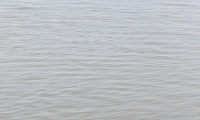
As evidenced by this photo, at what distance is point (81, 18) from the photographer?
13.0 m

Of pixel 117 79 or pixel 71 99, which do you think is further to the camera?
pixel 117 79

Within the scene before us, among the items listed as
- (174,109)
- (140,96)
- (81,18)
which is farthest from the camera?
(81,18)

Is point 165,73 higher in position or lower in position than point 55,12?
lower

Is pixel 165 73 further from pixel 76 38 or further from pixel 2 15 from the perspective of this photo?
pixel 2 15

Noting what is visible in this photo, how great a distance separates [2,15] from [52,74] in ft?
16.5

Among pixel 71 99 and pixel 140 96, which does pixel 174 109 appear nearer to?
pixel 140 96

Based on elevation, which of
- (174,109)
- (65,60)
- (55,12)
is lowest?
(174,109)

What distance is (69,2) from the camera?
49.9 ft

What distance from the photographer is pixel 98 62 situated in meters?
9.35

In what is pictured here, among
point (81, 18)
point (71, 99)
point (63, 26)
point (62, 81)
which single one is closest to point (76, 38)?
point (63, 26)

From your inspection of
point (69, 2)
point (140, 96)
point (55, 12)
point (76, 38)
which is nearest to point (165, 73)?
point (140, 96)

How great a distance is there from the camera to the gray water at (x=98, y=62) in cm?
723

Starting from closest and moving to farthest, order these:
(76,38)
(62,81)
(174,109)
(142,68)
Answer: (174,109), (62,81), (142,68), (76,38)

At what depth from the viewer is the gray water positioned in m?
7.23
